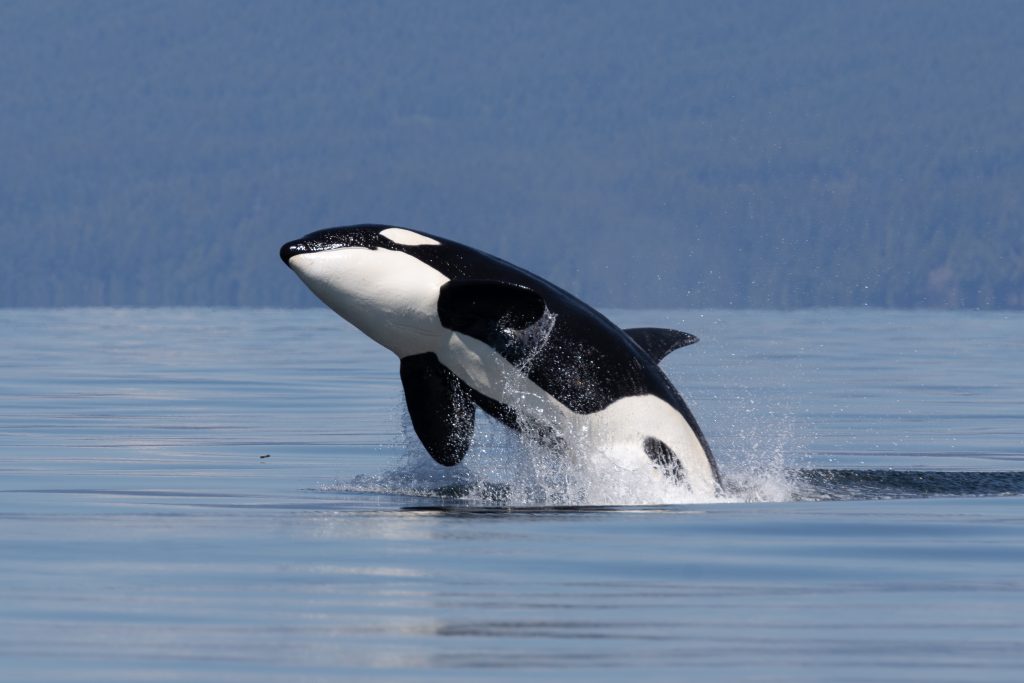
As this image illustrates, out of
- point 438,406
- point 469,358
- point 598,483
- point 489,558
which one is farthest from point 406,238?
point 489,558

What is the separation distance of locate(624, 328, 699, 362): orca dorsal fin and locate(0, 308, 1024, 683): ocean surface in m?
1.18

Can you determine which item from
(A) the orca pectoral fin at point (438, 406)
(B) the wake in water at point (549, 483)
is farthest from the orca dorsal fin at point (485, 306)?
(B) the wake in water at point (549, 483)

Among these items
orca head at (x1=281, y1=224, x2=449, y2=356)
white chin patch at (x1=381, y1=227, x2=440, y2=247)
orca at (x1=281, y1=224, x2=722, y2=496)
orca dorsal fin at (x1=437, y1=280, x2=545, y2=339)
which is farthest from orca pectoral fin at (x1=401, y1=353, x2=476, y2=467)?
white chin patch at (x1=381, y1=227, x2=440, y2=247)

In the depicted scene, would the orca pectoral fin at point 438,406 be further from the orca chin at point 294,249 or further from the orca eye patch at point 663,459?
the orca eye patch at point 663,459

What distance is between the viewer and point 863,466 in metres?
18.2

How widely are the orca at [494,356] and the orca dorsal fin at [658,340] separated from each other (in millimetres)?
334

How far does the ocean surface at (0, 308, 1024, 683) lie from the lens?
8133mm

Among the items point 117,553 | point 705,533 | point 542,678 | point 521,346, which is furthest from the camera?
point 521,346

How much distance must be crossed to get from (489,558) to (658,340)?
5137 mm

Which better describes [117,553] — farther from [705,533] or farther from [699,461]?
[699,461]

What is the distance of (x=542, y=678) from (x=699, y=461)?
727cm

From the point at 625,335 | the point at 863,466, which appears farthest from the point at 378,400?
the point at 625,335

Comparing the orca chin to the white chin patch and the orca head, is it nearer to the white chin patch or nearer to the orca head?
the orca head

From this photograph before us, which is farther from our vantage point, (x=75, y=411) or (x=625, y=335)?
(x=75, y=411)
